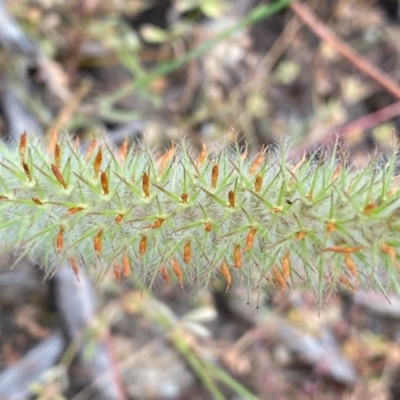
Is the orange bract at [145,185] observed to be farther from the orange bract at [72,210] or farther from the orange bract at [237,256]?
the orange bract at [237,256]

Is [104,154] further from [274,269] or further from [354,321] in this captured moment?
[354,321]

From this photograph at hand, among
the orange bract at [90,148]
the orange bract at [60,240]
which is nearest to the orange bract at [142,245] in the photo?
the orange bract at [60,240]

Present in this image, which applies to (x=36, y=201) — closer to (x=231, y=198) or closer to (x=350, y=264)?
(x=231, y=198)

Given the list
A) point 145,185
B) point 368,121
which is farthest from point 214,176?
point 368,121

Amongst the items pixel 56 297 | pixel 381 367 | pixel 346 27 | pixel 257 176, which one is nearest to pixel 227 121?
pixel 346 27

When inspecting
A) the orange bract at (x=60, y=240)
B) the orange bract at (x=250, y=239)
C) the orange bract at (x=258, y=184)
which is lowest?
the orange bract at (x=250, y=239)
